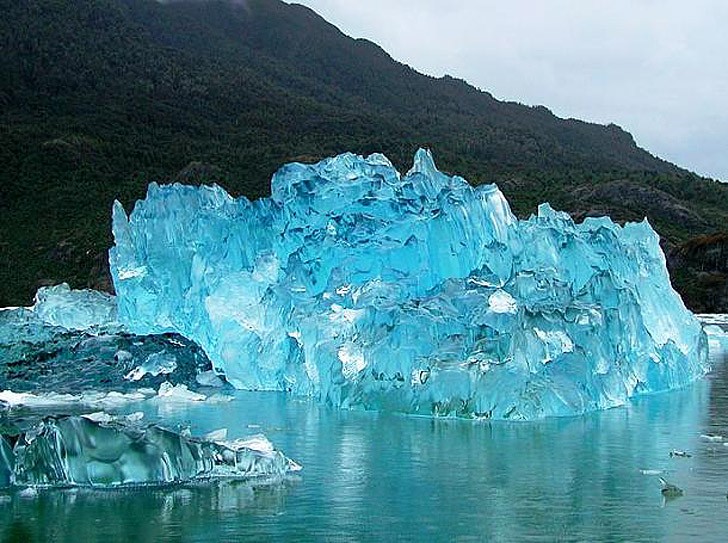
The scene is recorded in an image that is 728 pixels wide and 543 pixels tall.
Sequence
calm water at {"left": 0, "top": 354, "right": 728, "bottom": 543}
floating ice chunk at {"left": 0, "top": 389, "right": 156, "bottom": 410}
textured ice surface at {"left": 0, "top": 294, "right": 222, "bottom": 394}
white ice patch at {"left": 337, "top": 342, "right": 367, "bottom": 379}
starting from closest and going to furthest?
calm water at {"left": 0, "top": 354, "right": 728, "bottom": 543}
white ice patch at {"left": 337, "top": 342, "right": 367, "bottom": 379}
floating ice chunk at {"left": 0, "top": 389, "right": 156, "bottom": 410}
textured ice surface at {"left": 0, "top": 294, "right": 222, "bottom": 394}

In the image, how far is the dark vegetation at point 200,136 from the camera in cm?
4847

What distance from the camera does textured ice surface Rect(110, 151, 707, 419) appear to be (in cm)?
1442

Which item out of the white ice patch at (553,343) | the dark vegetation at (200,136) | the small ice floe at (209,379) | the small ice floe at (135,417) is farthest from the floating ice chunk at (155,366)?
the dark vegetation at (200,136)

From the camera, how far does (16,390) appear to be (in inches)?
653

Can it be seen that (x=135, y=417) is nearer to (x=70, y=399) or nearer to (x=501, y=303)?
(x=70, y=399)

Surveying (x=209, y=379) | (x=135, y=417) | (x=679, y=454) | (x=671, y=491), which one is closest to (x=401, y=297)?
(x=209, y=379)

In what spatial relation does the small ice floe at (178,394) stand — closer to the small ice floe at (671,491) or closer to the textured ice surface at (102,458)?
the textured ice surface at (102,458)

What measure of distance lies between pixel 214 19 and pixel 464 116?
2799 cm

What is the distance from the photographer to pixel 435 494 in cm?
928

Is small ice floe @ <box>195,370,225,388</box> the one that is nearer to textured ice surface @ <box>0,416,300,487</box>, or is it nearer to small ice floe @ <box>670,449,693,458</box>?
textured ice surface @ <box>0,416,300,487</box>

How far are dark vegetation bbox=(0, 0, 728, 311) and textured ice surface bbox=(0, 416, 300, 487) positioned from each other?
3391cm

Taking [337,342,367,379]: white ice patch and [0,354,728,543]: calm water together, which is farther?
[337,342,367,379]: white ice patch

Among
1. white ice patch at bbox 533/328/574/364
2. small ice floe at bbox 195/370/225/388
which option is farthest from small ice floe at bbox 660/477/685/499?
Result: small ice floe at bbox 195/370/225/388

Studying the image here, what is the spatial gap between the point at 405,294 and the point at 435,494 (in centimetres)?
832
